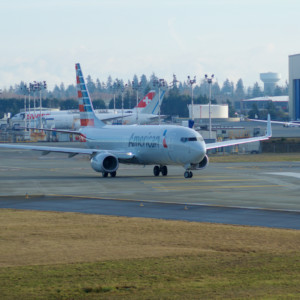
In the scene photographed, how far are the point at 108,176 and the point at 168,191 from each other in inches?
568

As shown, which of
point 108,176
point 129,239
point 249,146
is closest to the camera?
point 129,239

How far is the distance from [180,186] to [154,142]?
8651 millimetres

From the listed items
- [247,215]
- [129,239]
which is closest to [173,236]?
[129,239]

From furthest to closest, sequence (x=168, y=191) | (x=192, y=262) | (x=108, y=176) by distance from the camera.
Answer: (x=108, y=176)
(x=168, y=191)
(x=192, y=262)

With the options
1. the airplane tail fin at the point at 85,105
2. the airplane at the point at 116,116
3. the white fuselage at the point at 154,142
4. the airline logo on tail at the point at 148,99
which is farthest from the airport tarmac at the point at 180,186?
the airline logo on tail at the point at 148,99

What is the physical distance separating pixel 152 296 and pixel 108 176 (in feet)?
141

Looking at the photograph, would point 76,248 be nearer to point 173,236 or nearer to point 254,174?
point 173,236

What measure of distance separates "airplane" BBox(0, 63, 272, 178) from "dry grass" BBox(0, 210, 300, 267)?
22.5 m

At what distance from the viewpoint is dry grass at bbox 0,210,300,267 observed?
914 inches

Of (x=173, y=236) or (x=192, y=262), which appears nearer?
(x=192, y=262)

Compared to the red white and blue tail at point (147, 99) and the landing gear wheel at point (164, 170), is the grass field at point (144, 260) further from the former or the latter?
the red white and blue tail at point (147, 99)

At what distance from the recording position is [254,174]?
60062 millimetres

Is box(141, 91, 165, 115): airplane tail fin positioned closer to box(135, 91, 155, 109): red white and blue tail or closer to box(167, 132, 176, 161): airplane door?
box(135, 91, 155, 109): red white and blue tail

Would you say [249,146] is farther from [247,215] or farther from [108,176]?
[247,215]
